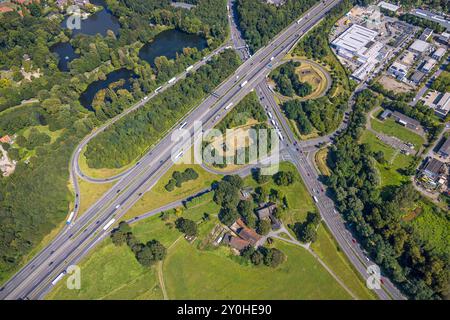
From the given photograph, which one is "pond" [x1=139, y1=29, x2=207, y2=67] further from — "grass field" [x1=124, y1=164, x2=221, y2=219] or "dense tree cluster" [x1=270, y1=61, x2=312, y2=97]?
"grass field" [x1=124, y1=164, x2=221, y2=219]

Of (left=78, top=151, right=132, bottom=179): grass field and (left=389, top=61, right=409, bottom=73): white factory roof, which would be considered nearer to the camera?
(left=78, top=151, right=132, bottom=179): grass field

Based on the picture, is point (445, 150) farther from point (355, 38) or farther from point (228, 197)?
point (228, 197)

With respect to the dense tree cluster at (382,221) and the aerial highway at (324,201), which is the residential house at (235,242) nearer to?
the aerial highway at (324,201)

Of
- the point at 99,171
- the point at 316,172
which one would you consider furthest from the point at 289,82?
the point at 99,171

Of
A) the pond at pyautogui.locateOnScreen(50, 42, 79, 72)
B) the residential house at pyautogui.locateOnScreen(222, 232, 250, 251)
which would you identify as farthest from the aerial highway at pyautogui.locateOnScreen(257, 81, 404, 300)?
the pond at pyautogui.locateOnScreen(50, 42, 79, 72)

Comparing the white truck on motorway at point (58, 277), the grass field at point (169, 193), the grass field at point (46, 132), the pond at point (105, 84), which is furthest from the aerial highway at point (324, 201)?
the grass field at point (46, 132)

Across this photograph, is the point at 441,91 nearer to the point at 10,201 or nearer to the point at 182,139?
the point at 182,139

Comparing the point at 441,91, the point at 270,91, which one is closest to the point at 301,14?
the point at 270,91
